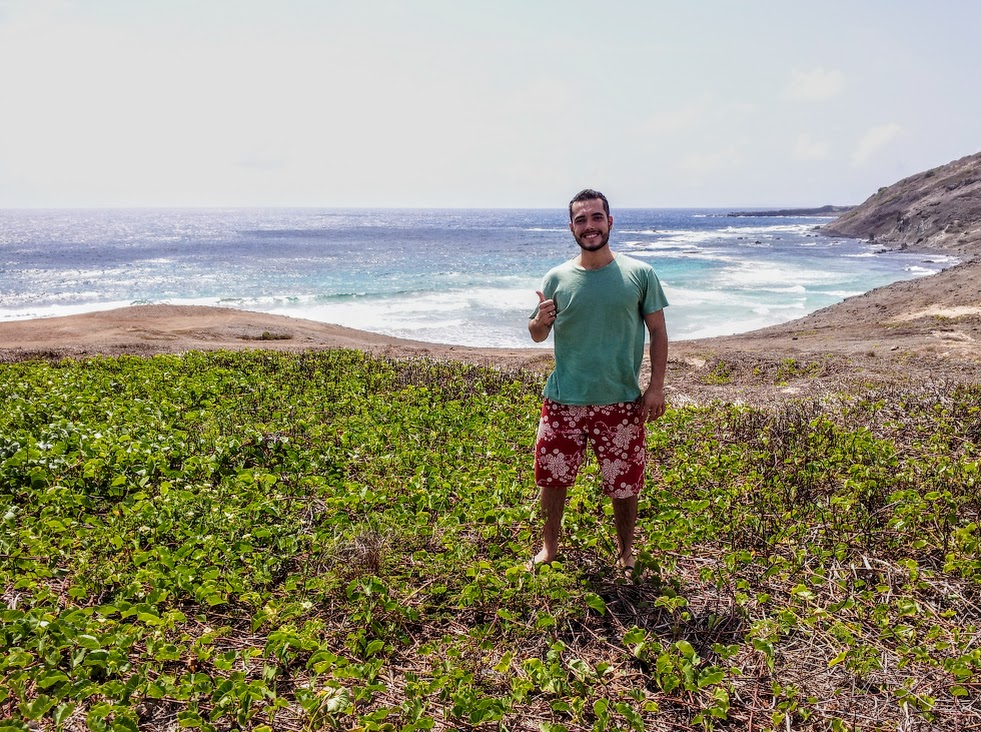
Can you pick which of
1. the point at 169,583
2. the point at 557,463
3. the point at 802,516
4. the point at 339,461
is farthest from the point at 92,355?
the point at 802,516

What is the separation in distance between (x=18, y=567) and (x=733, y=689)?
4427 millimetres

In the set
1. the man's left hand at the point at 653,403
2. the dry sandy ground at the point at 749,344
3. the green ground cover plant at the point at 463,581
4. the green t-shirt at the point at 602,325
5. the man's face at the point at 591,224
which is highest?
the man's face at the point at 591,224

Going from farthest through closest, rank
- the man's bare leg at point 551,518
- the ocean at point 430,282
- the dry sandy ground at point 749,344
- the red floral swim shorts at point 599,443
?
1. the ocean at point 430,282
2. the dry sandy ground at point 749,344
3. the man's bare leg at point 551,518
4. the red floral swim shorts at point 599,443

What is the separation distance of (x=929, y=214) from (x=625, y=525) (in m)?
66.4

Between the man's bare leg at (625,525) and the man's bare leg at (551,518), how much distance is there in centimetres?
37

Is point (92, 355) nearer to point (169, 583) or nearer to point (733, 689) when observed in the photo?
point (169, 583)

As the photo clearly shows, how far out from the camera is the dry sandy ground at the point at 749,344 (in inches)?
413

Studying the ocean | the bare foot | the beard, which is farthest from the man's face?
the ocean

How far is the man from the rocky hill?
4707 cm

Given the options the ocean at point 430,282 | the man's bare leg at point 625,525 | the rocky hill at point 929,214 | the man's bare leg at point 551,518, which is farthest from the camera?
the rocky hill at point 929,214

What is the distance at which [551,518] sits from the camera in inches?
173

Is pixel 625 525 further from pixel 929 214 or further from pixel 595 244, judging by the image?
pixel 929 214

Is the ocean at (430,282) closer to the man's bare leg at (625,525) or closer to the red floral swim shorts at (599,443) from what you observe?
the man's bare leg at (625,525)

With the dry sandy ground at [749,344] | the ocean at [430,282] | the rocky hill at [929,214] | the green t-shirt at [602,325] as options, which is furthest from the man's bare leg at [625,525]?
the rocky hill at [929,214]
